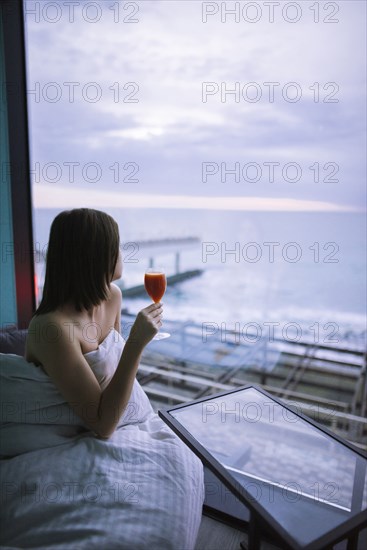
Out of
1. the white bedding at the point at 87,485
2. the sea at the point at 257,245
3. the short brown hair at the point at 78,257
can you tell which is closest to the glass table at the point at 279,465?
the white bedding at the point at 87,485

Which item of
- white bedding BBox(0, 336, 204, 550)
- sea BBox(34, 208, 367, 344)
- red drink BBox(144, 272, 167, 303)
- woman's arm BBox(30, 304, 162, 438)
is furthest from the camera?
sea BBox(34, 208, 367, 344)

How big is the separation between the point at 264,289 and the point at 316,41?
21.9 ft

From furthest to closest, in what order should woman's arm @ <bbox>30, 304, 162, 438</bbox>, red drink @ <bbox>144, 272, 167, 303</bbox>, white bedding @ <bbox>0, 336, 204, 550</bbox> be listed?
1. red drink @ <bbox>144, 272, 167, 303</bbox>
2. woman's arm @ <bbox>30, 304, 162, 438</bbox>
3. white bedding @ <bbox>0, 336, 204, 550</bbox>

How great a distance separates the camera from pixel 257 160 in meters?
2.00

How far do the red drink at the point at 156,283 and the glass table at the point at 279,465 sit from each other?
427mm

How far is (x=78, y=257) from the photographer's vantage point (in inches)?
44.3

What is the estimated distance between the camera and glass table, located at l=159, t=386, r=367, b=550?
938 mm

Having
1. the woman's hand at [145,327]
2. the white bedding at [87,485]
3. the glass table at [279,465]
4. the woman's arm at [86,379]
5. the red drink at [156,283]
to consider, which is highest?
the red drink at [156,283]

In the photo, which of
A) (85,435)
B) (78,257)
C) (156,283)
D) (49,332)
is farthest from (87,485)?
(156,283)

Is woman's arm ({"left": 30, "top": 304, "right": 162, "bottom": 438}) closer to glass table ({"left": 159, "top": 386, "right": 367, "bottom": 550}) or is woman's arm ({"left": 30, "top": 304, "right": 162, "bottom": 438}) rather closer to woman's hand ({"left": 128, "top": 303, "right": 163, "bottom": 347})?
woman's hand ({"left": 128, "top": 303, "right": 163, "bottom": 347})

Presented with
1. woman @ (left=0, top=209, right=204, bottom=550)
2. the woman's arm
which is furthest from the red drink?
the woman's arm

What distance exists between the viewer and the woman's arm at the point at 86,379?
1.03 m

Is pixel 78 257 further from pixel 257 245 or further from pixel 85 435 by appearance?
pixel 257 245

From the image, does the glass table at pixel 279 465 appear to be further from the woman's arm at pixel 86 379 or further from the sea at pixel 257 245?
the sea at pixel 257 245
